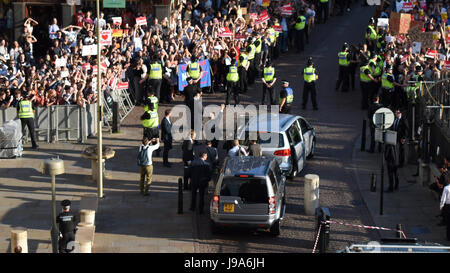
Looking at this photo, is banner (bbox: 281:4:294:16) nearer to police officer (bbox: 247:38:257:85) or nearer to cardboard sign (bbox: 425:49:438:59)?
police officer (bbox: 247:38:257:85)

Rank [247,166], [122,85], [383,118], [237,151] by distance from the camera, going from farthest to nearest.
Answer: [122,85], [237,151], [383,118], [247,166]

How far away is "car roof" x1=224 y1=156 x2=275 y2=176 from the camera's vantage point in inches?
757

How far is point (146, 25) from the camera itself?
35.1 metres

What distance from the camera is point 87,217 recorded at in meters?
20.1

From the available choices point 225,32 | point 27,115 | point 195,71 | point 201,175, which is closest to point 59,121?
point 27,115

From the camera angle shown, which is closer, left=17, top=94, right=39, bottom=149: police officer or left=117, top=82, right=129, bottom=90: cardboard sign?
left=17, top=94, right=39, bottom=149: police officer

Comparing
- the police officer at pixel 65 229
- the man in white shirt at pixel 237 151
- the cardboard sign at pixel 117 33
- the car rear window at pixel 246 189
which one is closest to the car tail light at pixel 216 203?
the car rear window at pixel 246 189

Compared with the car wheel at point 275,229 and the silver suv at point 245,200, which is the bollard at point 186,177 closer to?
the silver suv at point 245,200

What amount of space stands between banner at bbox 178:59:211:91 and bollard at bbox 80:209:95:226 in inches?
472

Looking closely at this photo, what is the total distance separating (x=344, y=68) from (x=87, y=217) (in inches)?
599

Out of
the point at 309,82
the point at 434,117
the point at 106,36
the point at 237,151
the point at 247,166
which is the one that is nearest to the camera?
the point at 247,166

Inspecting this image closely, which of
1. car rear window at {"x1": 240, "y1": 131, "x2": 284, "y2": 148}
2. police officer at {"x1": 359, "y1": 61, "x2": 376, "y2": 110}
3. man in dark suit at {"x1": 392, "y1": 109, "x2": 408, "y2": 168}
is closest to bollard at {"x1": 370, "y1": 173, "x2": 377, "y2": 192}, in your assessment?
man in dark suit at {"x1": 392, "y1": 109, "x2": 408, "y2": 168}

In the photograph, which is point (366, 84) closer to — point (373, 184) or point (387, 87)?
point (387, 87)
